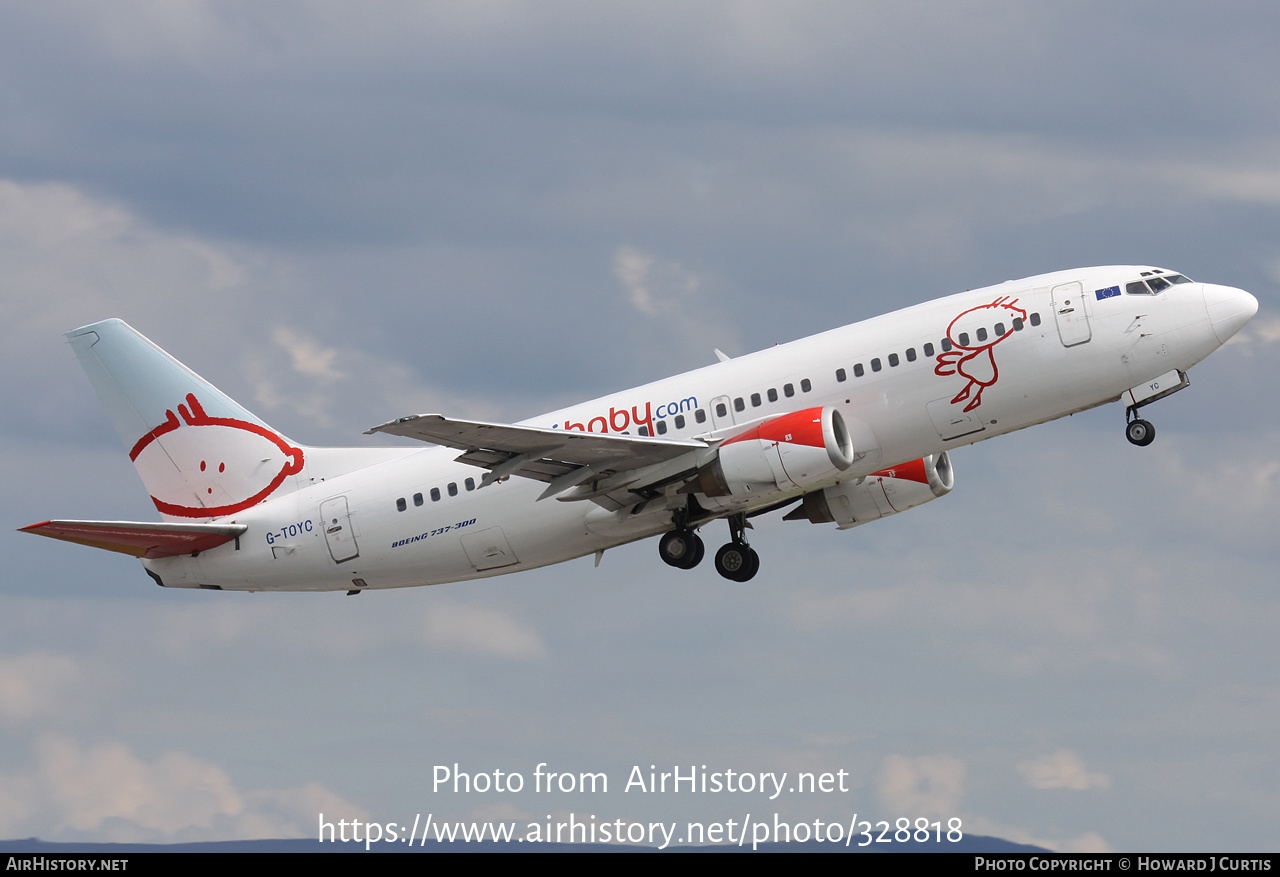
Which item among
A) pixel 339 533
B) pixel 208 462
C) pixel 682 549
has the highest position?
pixel 208 462

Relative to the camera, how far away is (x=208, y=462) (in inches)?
1941

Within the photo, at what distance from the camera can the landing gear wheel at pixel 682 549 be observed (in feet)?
144

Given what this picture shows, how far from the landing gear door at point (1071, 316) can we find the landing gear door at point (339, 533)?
21084mm

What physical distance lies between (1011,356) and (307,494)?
21346 millimetres

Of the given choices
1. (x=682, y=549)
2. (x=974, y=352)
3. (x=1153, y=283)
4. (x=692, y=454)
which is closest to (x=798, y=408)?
(x=692, y=454)

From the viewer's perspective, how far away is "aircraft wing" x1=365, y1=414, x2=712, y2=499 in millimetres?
38500

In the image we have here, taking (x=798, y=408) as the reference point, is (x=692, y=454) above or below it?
below

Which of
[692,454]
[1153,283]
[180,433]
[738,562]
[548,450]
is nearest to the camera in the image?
[548,450]

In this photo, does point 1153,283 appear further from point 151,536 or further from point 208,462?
point 151,536

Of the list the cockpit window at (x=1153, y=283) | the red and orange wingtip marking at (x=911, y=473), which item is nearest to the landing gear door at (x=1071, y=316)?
the cockpit window at (x=1153, y=283)

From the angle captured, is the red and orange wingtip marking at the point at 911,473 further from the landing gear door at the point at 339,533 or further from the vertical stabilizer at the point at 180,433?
the vertical stabilizer at the point at 180,433

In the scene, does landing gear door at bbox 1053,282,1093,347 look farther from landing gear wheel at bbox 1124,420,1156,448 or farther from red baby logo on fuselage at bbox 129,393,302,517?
red baby logo on fuselage at bbox 129,393,302,517

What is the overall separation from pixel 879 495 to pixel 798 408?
7.15m

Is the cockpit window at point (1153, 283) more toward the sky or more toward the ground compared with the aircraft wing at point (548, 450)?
more toward the sky
